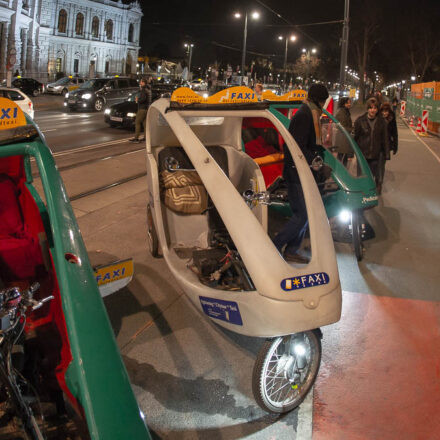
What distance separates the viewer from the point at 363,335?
4.25m

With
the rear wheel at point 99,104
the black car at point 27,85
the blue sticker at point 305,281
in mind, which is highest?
the black car at point 27,85

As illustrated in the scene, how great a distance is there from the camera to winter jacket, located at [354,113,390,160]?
7.90m

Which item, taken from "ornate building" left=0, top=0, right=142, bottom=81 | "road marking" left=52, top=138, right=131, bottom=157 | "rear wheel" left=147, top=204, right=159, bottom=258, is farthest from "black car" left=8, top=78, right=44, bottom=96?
"rear wheel" left=147, top=204, right=159, bottom=258

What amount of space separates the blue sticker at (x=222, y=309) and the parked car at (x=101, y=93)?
22705 mm

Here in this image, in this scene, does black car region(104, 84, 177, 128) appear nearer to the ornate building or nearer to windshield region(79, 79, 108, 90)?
windshield region(79, 79, 108, 90)

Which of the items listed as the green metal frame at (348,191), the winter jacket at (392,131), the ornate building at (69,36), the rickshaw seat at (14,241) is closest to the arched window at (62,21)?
the ornate building at (69,36)

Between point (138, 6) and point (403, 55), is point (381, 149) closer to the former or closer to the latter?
point (403, 55)

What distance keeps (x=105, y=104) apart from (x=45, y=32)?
39317 mm

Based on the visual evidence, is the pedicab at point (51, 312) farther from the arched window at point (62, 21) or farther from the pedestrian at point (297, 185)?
the arched window at point (62, 21)

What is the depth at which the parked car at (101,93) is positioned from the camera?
24562 mm

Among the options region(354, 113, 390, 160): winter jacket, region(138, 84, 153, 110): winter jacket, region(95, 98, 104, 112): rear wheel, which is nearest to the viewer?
region(354, 113, 390, 160): winter jacket

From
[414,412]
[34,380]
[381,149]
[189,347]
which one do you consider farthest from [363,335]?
[381,149]

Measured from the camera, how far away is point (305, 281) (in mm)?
3154

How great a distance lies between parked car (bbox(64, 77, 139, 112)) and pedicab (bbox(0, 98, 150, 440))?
21.8 m
